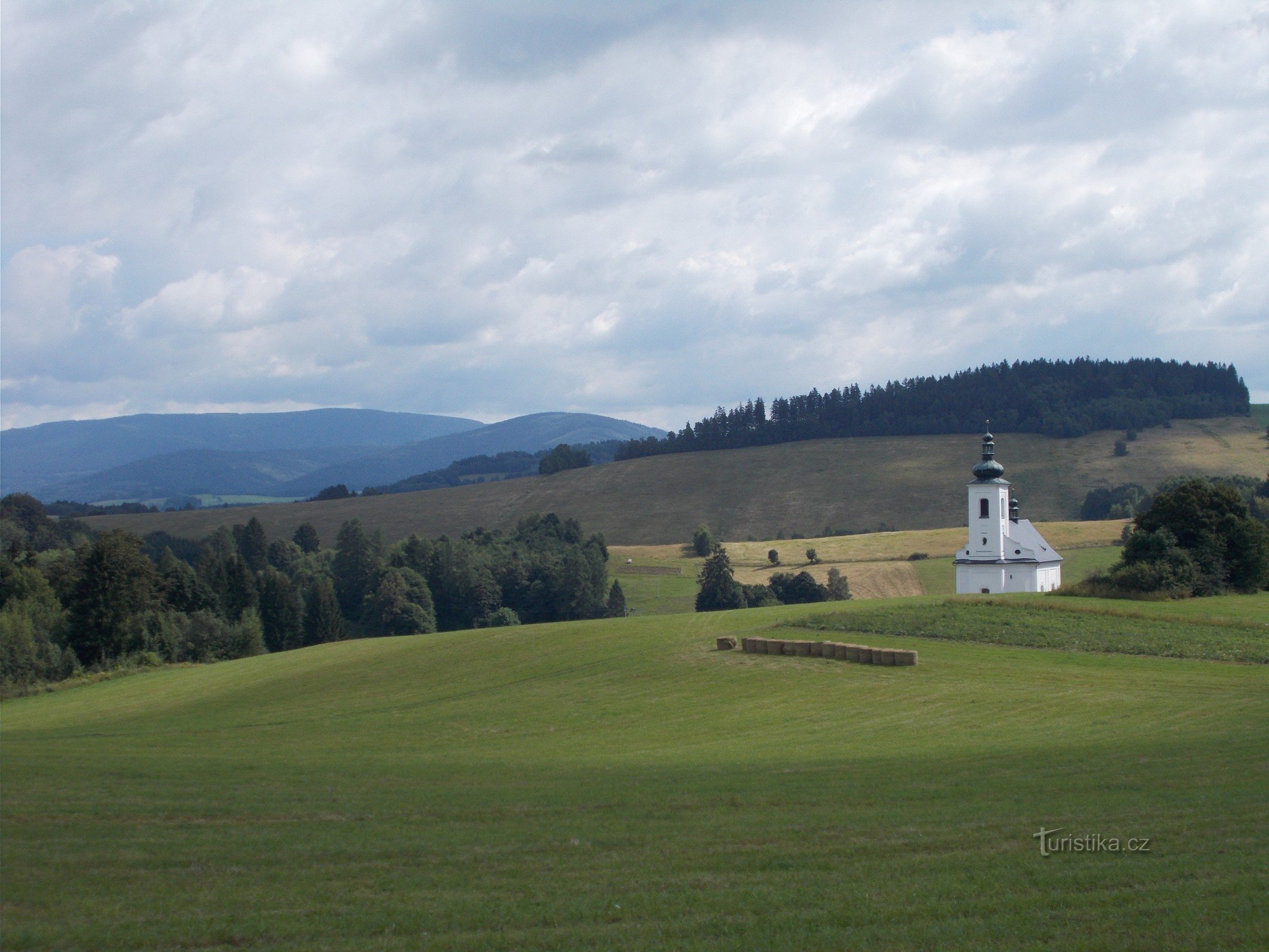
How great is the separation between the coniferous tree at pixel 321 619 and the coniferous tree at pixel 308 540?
1691 inches

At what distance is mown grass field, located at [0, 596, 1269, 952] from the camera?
11219 mm

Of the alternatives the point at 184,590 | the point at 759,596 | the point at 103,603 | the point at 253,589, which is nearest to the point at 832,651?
the point at 103,603

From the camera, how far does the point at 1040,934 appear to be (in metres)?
11.0

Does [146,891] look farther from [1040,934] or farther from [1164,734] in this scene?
[1164,734]

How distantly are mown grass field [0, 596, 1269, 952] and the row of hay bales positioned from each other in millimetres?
4043

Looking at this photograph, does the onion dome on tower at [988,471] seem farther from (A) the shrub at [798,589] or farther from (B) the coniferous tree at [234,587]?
(B) the coniferous tree at [234,587]

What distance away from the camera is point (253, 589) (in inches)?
3738

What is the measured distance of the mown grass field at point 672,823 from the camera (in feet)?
36.8

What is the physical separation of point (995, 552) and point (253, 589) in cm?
6387

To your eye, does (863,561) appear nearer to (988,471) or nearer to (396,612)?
(988,471)

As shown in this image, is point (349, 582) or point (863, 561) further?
point (349, 582)

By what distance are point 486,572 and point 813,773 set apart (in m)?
92.6

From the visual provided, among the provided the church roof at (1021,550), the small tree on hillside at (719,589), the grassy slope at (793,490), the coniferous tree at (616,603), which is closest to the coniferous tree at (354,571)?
the coniferous tree at (616,603)

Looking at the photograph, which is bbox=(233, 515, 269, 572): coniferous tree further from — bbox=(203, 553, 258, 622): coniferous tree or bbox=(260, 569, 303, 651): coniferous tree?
bbox=(260, 569, 303, 651): coniferous tree
